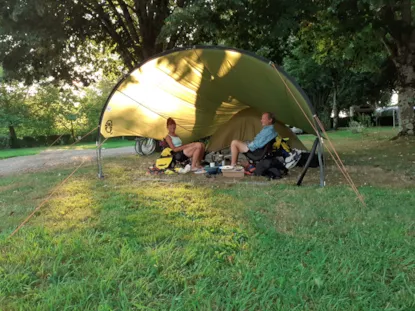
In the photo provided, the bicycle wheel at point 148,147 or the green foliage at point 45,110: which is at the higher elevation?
the green foliage at point 45,110

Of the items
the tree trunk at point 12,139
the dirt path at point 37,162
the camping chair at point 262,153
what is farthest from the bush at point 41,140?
the camping chair at point 262,153

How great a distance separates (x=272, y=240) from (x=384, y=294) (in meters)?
1.04

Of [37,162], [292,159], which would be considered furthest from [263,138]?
[37,162]

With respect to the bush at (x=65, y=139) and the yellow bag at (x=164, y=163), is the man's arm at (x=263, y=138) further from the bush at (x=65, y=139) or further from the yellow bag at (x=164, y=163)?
the bush at (x=65, y=139)

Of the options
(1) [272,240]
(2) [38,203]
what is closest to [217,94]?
(2) [38,203]

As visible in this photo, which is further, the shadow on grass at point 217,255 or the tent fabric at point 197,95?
the tent fabric at point 197,95

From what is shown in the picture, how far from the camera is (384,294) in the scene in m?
2.25

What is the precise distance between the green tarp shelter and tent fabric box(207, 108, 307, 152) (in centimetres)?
4

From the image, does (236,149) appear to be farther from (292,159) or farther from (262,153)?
(292,159)

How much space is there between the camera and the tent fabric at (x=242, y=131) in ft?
28.7

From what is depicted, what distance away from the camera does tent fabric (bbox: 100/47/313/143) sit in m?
6.31

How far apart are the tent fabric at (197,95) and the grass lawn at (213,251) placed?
223 cm

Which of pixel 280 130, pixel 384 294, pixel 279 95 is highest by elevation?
pixel 279 95

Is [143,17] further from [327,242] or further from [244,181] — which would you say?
[327,242]
